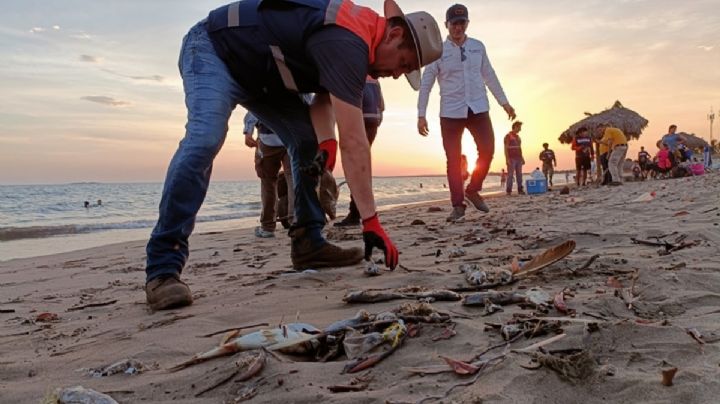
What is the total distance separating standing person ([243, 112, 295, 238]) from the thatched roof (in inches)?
903

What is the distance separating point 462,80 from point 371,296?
455 cm

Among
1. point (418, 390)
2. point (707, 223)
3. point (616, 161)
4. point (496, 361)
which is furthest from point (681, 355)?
point (616, 161)

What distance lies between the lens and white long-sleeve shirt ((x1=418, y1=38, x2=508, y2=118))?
20.5 ft

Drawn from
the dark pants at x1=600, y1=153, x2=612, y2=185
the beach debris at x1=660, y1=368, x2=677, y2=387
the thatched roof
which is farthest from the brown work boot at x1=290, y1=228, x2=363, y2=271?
the thatched roof

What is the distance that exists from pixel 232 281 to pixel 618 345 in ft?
7.85

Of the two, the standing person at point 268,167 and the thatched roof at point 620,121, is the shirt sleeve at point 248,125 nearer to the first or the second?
the standing person at point 268,167

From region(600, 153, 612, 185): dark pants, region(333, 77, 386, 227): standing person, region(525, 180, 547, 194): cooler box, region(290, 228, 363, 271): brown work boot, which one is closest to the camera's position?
region(290, 228, 363, 271): brown work boot

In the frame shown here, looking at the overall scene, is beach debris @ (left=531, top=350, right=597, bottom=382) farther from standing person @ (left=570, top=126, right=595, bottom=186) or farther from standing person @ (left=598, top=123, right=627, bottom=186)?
standing person @ (left=570, top=126, right=595, bottom=186)

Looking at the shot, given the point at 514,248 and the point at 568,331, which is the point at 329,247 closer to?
the point at 514,248

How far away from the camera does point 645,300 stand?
2.01m

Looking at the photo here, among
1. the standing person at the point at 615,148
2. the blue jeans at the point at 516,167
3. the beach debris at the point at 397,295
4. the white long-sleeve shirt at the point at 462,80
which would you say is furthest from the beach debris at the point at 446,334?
the blue jeans at the point at 516,167

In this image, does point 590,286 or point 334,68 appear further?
point 334,68

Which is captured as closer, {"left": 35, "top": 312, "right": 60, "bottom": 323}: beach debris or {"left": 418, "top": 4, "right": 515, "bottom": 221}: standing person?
{"left": 35, "top": 312, "right": 60, "bottom": 323}: beach debris

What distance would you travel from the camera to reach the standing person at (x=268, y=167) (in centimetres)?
620
